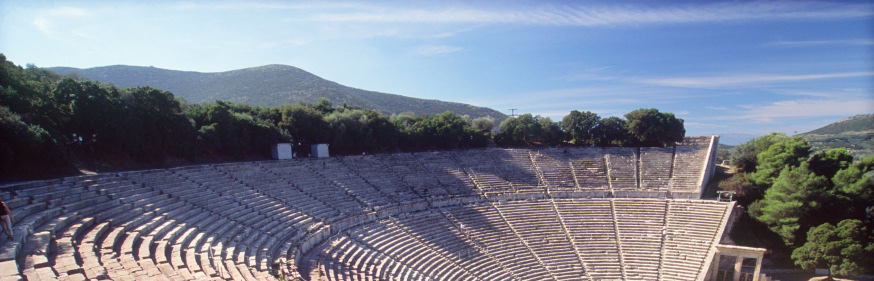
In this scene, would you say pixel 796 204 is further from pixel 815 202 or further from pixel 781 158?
pixel 781 158

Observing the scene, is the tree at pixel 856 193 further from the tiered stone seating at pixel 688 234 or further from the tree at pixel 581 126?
the tree at pixel 581 126

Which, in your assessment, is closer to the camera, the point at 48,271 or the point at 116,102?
the point at 48,271

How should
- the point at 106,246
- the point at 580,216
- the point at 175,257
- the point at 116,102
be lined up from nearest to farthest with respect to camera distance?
the point at 106,246, the point at 175,257, the point at 116,102, the point at 580,216

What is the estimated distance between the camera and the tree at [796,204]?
67.8 ft

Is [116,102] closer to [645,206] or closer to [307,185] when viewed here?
[307,185]

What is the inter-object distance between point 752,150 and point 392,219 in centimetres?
2930

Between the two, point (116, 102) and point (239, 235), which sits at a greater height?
point (116, 102)

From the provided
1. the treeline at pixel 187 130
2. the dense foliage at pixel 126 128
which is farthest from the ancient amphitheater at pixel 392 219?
the treeline at pixel 187 130

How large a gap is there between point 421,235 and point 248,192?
926 centimetres

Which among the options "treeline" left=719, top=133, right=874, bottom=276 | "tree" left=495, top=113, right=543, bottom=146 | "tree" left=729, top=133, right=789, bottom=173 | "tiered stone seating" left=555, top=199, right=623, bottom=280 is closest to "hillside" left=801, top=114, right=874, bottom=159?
"tree" left=729, top=133, right=789, bottom=173

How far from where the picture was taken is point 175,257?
9.80m

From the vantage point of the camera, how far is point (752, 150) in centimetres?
2877

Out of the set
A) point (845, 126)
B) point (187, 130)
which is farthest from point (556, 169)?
point (845, 126)

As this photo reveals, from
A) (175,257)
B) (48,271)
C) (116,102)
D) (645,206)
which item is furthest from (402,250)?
(645,206)
